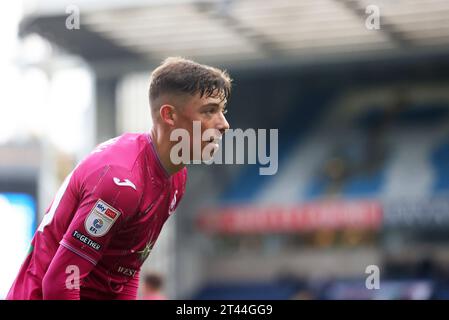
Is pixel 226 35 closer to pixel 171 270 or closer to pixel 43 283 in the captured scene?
pixel 171 270

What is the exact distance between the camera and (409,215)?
17.2 metres

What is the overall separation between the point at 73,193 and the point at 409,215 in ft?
49.0

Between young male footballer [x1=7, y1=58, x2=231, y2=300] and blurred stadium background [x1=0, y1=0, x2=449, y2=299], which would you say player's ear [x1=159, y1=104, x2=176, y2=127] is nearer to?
young male footballer [x1=7, y1=58, x2=231, y2=300]

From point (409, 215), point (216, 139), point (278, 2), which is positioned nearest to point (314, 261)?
point (409, 215)

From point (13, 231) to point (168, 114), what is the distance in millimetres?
13402

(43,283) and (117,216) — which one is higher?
(117,216)

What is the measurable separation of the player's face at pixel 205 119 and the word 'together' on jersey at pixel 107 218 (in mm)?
177

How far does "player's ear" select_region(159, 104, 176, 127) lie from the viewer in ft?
10.0

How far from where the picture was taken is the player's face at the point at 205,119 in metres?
3.01

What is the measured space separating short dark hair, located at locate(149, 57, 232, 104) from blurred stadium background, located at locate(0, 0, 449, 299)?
11698 mm
